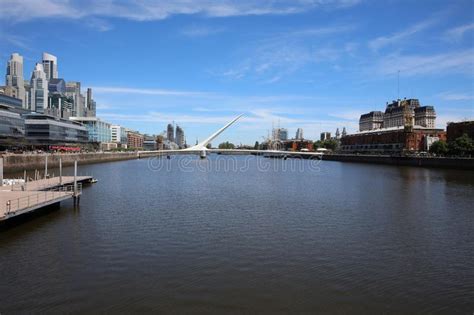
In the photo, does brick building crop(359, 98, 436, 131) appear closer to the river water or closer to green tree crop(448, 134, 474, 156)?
green tree crop(448, 134, 474, 156)

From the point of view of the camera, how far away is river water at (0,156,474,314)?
861cm

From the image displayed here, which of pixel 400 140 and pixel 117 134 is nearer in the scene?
pixel 400 140

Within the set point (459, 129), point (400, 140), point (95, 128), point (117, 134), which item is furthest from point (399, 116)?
point (117, 134)

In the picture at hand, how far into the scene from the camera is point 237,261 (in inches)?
440

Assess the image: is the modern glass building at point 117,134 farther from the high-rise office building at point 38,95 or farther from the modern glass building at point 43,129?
the modern glass building at point 43,129

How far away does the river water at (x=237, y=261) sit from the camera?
339 inches

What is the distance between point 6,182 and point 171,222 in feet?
37.6

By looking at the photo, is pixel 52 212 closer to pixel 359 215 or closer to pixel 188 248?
pixel 188 248

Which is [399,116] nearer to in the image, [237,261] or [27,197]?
[27,197]

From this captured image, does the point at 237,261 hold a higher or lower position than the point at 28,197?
lower

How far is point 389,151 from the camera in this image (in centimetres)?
9800

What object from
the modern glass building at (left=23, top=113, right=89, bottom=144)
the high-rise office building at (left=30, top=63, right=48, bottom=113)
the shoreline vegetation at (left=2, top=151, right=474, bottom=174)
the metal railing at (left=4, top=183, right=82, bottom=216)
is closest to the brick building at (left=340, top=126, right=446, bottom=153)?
the shoreline vegetation at (left=2, top=151, right=474, bottom=174)

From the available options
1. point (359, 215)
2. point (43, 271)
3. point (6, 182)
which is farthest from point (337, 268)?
point (6, 182)

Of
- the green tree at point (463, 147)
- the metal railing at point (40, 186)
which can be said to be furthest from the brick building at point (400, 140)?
the metal railing at point (40, 186)
